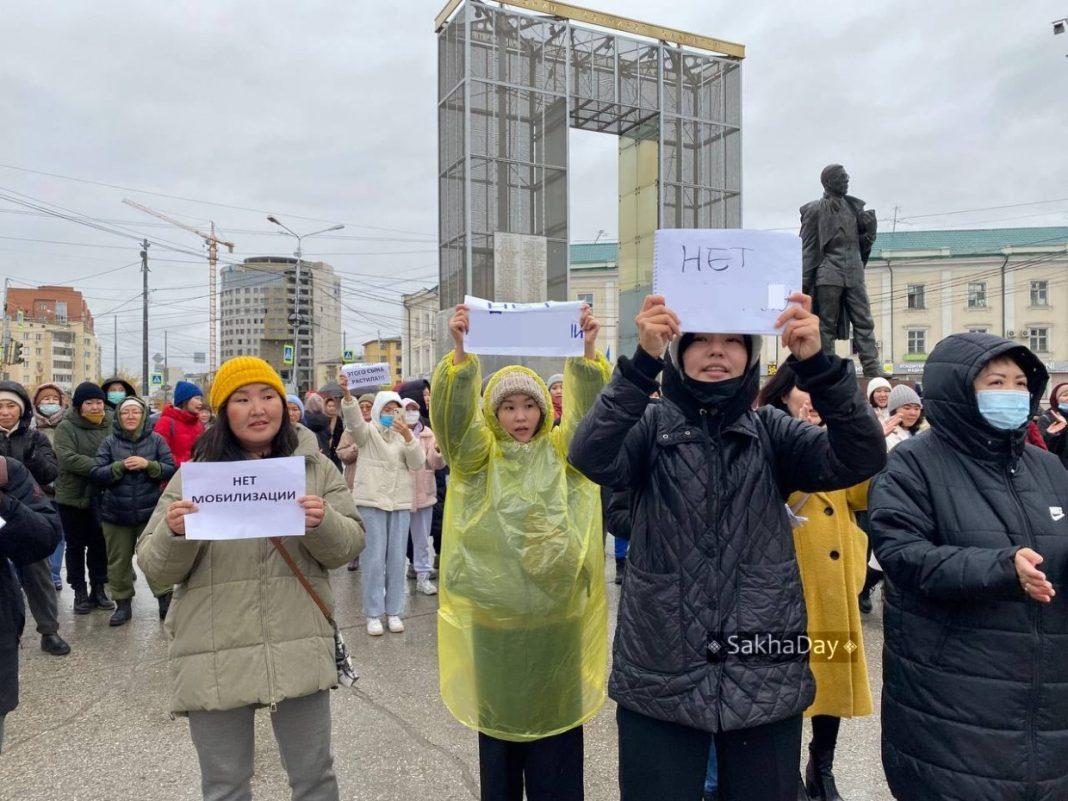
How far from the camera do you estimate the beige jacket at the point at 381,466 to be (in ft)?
18.5

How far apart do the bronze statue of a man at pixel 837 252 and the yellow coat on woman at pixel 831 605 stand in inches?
151

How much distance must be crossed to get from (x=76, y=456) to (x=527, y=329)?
504 cm

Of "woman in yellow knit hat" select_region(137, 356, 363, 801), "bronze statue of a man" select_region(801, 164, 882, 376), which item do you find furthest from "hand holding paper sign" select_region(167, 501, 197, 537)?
"bronze statue of a man" select_region(801, 164, 882, 376)

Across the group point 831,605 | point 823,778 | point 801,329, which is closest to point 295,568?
point 801,329

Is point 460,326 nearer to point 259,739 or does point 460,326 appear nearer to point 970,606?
point 970,606

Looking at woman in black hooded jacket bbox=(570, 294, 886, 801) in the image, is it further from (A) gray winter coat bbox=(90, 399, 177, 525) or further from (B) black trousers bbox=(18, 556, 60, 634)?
(A) gray winter coat bbox=(90, 399, 177, 525)

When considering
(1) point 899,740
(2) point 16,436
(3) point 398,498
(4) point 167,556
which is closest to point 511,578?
(4) point 167,556

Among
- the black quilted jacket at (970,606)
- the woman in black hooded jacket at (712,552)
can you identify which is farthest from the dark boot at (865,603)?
the woman in black hooded jacket at (712,552)

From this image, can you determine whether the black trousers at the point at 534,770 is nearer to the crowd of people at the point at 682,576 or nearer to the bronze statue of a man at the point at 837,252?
the crowd of people at the point at 682,576

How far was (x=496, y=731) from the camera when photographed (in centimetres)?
261

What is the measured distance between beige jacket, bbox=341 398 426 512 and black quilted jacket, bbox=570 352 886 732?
3611 mm

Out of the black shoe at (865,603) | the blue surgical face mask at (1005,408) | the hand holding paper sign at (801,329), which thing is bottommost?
the black shoe at (865,603)

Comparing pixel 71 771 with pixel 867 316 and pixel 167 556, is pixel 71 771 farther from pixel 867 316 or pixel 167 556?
pixel 867 316

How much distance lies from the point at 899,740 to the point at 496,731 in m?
1.27
